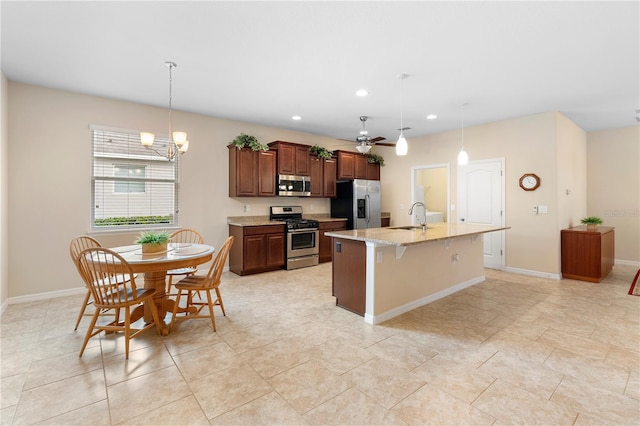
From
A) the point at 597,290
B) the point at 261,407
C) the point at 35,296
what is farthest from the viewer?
the point at 597,290

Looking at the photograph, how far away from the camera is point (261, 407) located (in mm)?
1869

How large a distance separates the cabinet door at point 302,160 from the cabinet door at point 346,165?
858 mm

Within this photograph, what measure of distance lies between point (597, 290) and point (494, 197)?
2027mm

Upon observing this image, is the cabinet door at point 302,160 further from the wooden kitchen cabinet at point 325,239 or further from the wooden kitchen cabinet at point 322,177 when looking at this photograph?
Answer: the wooden kitchen cabinet at point 325,239

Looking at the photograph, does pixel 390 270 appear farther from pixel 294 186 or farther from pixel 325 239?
pixel 294 186

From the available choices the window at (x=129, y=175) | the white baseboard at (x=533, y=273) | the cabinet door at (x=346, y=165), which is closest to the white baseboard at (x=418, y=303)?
the white baseboard at (x=533, y=273)

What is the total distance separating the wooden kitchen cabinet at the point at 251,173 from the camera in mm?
5320

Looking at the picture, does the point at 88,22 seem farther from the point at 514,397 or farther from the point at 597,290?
the point at 597,290

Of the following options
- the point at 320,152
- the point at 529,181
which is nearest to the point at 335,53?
the point at 320,152

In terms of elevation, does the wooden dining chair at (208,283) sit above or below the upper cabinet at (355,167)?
below

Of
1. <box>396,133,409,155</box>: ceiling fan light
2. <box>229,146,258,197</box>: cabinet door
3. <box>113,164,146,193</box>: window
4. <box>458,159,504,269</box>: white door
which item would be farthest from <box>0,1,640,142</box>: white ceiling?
<box>458,159,504,269</box>: white door

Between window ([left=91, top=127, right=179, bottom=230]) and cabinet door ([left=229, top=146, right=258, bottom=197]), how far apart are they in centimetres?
91

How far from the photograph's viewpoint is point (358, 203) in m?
6.51

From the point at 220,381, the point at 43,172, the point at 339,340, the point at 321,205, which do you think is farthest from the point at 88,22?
the point at 321,205
